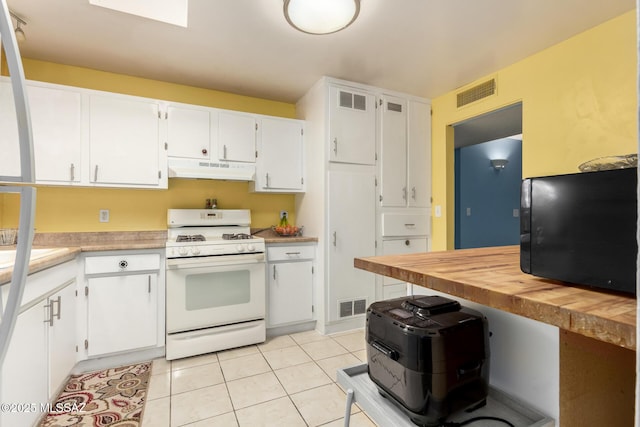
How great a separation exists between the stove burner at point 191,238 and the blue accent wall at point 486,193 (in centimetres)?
412

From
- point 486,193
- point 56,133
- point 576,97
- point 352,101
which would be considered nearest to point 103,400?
point 56,133

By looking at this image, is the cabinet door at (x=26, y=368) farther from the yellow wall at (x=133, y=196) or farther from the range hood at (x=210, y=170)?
the range hood at (x=210, y=170)

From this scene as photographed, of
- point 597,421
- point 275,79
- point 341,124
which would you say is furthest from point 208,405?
point 275,79

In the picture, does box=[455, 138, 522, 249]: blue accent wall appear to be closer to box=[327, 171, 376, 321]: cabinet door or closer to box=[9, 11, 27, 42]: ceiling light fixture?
box=[327, 171, 376, 321]: cabinet door

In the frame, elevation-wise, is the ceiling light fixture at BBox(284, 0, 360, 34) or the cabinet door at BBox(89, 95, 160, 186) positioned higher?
the ceiling light fixture at BBox(284, 0, 360, 34)

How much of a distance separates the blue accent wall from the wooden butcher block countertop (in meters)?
4.77

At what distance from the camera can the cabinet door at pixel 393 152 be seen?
318 centimetres

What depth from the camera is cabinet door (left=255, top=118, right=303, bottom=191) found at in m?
3.01

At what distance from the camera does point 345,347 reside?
2613 mm

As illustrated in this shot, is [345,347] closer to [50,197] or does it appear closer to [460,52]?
[460,52]

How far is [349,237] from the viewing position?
118 inches

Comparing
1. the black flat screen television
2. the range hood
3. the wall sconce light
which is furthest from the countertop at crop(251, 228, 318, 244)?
the wall sconce light

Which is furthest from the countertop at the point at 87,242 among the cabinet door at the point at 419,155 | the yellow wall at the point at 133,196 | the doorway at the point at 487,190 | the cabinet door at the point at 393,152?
the doorway at the point at 487,190

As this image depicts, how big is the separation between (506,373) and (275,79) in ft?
9.30
